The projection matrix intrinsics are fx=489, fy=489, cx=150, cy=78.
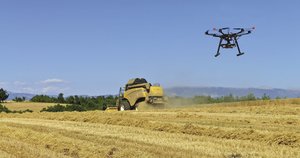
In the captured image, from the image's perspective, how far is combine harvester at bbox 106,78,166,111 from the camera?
35.2 m

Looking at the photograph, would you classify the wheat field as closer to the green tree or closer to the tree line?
the tree line

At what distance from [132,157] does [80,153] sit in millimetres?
1563

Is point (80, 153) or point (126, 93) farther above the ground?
point (126, 93)

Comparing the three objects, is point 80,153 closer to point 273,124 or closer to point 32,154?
point 32,154

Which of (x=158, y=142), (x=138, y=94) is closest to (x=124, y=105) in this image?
(x=138, y=94)

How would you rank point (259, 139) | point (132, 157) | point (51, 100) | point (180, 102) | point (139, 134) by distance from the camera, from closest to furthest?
point (132, 157), point (259, 139), point (139, 134), point (180, 102), point (51, 100)

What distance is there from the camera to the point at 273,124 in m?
18.2

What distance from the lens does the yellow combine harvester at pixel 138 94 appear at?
35.2 meters

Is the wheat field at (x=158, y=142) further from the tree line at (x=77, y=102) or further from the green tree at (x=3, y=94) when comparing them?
the green tree at (x=3, y=94)

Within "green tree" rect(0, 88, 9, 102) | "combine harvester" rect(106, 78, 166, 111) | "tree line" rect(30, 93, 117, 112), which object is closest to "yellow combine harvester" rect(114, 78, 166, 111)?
"combine harvester" rect(106, 78, 166, 111)

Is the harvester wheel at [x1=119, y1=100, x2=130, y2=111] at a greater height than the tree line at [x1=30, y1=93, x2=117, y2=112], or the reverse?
the tree line at [x1=30, y1=93, x2=117, y2=112]

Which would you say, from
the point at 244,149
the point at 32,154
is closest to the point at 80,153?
the point at 32,154

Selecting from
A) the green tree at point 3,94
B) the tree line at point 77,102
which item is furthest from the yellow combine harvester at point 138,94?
the green tree at point 3,94

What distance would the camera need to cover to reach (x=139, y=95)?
35562 millimetres
